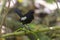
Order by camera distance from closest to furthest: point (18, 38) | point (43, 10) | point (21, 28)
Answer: point (21, 28) < point (18, 38) < point (43, 10)

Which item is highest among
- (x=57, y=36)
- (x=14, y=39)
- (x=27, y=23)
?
(x=27, y=23)

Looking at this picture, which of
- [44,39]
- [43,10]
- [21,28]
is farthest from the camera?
[43,10]

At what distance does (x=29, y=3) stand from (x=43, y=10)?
13.3 inches

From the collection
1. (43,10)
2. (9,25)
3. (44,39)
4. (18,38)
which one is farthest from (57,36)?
(43,10)

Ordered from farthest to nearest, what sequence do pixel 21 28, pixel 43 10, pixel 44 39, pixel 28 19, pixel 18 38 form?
pixel 43 10
pixel 18 38
pixel 28 19
pixel 44 39
pixel 21 28

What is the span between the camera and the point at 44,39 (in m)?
2.74

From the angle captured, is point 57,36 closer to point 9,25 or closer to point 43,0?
point 9,25

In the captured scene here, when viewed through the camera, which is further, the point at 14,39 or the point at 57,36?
the point at 14,39

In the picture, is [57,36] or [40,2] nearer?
[57,36]

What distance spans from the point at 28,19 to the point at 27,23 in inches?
4.6

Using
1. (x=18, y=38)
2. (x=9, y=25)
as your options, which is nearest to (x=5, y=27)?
(x=9, y=25)

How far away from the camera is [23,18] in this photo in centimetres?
280

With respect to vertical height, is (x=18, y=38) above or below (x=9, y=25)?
below

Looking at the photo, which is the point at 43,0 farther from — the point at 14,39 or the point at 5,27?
the point at 5,27
